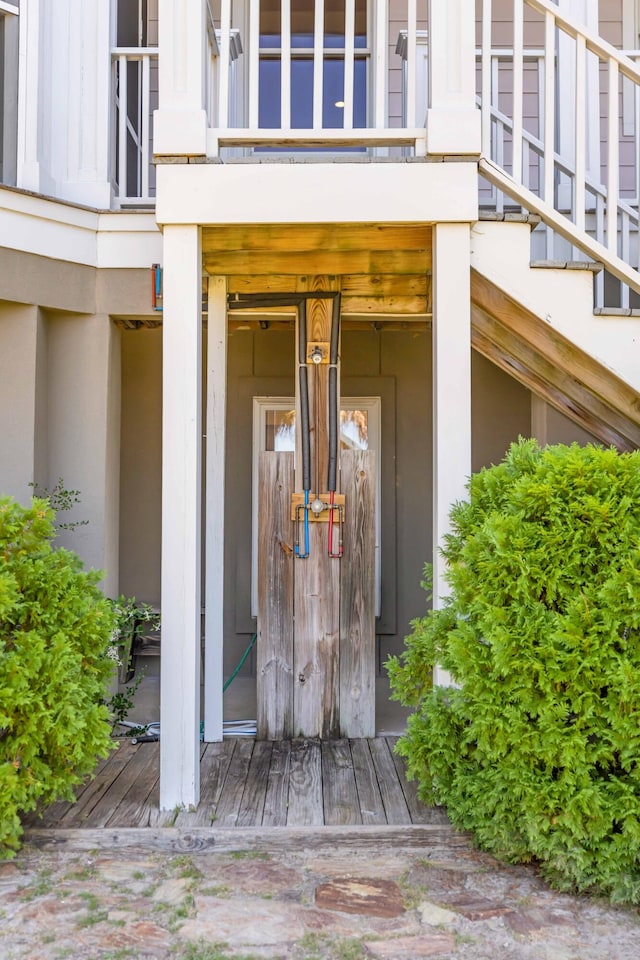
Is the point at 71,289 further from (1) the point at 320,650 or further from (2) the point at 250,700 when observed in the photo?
(2) the point at 250,700

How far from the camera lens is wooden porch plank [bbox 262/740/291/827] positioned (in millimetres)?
2625

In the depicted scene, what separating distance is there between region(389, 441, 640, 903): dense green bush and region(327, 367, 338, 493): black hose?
1.25 meters

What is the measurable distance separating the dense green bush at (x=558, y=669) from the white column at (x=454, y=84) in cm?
125

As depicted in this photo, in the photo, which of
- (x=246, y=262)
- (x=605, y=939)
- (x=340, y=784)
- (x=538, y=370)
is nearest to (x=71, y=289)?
(x=246, y=262)

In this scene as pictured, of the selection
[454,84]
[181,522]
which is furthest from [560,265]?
[181,522]

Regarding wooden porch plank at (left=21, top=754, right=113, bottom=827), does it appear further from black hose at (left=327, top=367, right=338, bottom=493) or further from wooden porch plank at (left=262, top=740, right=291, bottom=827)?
black hose at (left=327, top=367, right=338, bottom=493)

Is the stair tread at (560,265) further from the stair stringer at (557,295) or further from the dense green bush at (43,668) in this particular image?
the dense green bush at (43,668)

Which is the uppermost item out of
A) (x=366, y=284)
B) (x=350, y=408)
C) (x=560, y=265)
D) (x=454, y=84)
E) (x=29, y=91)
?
(x=29, y=91)

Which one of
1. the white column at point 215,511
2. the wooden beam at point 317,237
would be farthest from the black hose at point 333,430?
the wooden beam at point 317,237

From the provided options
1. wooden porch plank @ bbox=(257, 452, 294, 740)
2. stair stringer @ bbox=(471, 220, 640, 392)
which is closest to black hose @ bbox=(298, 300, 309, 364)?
wooden porch plank @ bbox=(257, 452, 294, 740)

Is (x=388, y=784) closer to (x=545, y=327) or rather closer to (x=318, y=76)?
(x=545, y=327)

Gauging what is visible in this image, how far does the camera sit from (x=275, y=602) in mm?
3518

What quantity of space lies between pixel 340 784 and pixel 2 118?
3.70m

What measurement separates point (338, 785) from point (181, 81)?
2.87 metres
